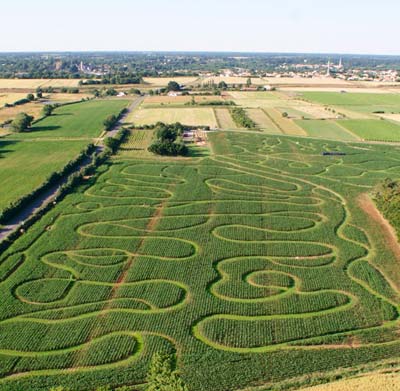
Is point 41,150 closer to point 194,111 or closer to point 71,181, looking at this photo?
point 71,181

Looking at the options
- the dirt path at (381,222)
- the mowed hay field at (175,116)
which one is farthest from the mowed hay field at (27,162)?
the dirt path at (381,222)

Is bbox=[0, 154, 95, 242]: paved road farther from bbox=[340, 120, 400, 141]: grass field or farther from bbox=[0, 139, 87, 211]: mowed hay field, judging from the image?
bbox=[340, 120, 400, 141]: grass field

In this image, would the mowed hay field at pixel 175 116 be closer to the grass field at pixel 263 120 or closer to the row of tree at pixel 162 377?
the grass field at pixel 263 120

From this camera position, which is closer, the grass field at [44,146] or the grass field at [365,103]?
the grass field at [44,146]

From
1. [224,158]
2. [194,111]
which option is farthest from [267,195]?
[194,111]

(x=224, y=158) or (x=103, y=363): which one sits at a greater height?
(x=224, y=158)

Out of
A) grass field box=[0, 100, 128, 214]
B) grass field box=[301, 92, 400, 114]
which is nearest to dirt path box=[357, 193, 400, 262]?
grass field box=[0, 100, 128, 214]
